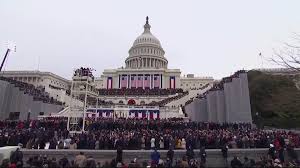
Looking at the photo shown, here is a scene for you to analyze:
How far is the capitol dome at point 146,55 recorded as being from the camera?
117375 mm

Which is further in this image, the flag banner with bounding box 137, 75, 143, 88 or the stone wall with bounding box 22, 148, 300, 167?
the flag banner with bounding box 137, 75, 143, 88

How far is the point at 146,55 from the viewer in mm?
117312

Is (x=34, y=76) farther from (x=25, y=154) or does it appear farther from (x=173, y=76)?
(x=25, y=154)

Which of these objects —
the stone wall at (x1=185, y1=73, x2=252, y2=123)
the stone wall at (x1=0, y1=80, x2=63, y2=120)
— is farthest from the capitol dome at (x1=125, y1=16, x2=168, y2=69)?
the stone wall at (x1=185, y1=73, x2=252, y2=123)

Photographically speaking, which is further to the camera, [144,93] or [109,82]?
[109,82]

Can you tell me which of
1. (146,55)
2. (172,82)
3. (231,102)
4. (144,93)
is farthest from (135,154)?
(146,55)

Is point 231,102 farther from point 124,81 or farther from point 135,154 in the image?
point 124,81

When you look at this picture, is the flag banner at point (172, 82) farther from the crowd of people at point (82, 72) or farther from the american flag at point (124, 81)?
the crowd of people at point (82, 72)

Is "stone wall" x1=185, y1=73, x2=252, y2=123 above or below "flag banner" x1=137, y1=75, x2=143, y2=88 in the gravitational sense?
below

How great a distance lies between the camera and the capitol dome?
117 meters

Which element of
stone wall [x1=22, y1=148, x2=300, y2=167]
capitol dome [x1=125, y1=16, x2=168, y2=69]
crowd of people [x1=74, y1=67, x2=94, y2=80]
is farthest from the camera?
capitol dome [x1=125, y1=16, x2=168, y2=69]

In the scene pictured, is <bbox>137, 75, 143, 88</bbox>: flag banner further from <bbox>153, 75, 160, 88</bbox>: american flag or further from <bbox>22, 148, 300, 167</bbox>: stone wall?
<bbox>22, 148, 300, 167</bbox>: stone wall

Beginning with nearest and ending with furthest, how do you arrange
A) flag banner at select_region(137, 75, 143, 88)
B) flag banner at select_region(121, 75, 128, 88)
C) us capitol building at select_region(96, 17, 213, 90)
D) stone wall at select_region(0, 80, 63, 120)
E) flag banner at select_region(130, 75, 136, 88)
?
stone wall at select_region(0, 80, 63, 120) → flag banner at select_region(137, 75, 143, 88) → flag banner at select_region(121, 75, 128, 88) → us capitol building at select_region(96, 17, 213, 90) → flag banner at select_region(130, 75, 136, 88)

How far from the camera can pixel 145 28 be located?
136m
